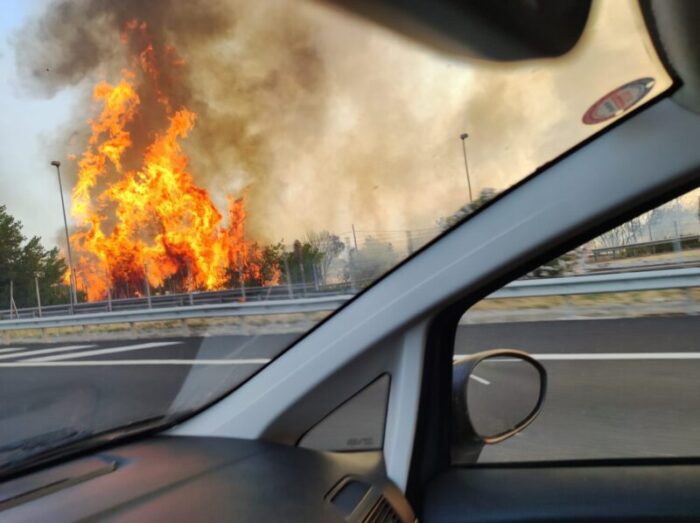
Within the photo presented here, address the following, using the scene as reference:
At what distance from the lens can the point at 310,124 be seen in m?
2.17

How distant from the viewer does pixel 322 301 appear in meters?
2.24

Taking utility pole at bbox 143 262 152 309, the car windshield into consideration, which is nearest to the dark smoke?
the car windshield

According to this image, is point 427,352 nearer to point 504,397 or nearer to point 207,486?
point 504,397

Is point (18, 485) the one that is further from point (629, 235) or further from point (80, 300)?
point (629, 235)

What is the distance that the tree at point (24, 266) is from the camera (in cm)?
187

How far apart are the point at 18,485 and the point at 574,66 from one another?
213 cm

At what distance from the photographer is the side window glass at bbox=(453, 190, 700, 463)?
2.13m

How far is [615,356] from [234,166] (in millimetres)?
1709

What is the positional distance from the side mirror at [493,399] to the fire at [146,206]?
89cm

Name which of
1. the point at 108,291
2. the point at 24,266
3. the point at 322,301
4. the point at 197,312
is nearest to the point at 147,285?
the point at 108,291

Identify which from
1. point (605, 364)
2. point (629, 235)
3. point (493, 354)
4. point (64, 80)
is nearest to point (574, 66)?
point (629, 235)

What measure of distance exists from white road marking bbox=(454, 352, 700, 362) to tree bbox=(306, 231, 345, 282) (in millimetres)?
657

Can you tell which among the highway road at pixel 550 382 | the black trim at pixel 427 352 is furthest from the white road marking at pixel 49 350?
the black trim at pixel 427 352

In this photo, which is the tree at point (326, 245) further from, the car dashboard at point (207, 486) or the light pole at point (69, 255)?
the light pole at point (69, 255)
